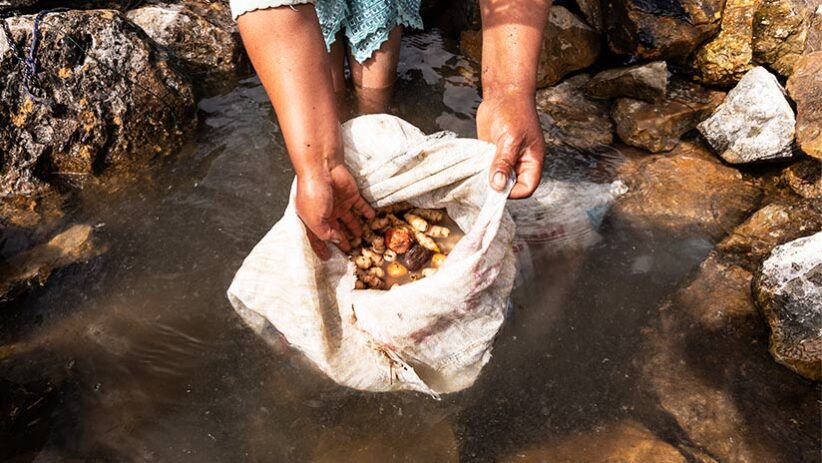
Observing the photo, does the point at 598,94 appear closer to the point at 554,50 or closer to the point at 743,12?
the point at 554,50

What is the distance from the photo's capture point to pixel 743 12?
3.28 meters

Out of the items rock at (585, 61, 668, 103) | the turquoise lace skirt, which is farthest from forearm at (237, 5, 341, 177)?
rock at (585, 61, 668, 103)

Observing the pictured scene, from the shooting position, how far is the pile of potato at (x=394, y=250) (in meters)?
1.98

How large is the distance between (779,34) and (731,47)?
0.76ft

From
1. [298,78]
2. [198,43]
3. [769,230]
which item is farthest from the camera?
[198,43]

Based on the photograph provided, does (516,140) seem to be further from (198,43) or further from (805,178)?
(198,43)

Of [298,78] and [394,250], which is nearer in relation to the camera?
[298,78]

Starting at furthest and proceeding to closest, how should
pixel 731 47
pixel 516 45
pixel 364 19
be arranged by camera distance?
1. pixel 731 47
2. pixel 364 19
3. pixel 516 45

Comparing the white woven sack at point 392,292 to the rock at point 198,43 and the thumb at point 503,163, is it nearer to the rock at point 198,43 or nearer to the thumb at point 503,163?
the thumb at point 503,163

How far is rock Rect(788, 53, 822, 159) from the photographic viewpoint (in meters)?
2.75

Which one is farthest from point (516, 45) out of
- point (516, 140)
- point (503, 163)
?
point (503, 163)

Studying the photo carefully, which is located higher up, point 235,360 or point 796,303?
point 796,303

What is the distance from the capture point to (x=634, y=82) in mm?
3314

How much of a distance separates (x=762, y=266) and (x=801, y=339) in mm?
343
